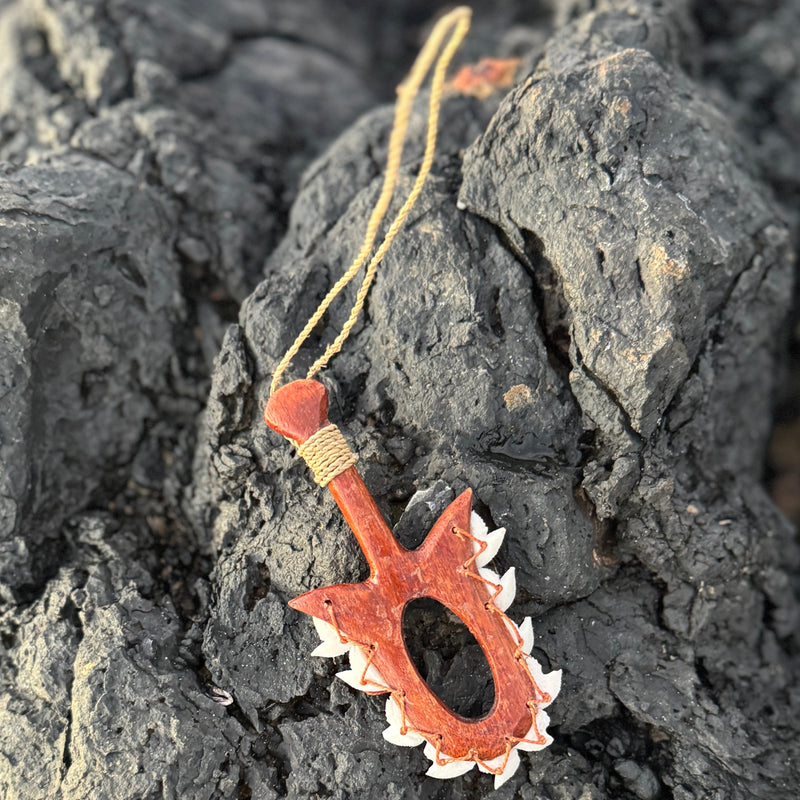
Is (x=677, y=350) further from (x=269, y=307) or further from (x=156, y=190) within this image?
(x=156, y=190)

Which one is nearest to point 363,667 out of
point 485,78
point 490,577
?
point 490,577

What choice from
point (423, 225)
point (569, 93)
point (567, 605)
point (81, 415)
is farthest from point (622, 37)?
point (81, 415)

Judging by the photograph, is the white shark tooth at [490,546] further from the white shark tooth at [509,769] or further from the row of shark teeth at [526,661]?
the white shark tooth at [509,769]

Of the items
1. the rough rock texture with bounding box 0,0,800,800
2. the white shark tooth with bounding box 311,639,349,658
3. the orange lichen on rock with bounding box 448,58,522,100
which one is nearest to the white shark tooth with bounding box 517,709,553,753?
the rough rock texture with bounding box 0,0,800,800

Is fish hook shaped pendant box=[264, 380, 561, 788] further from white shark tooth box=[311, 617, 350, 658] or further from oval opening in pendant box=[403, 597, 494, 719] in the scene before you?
oval opening in pendant box=[403, 597, 494, 719]

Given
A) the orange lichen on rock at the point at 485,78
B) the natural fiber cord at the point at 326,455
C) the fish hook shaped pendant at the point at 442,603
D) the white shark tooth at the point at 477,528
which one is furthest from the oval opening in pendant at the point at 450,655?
the orange lichen on rock at the point at 485,78

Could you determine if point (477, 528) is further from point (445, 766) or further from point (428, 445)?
point (445, 766)

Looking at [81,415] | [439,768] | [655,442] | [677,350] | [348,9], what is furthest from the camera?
[348,9]
